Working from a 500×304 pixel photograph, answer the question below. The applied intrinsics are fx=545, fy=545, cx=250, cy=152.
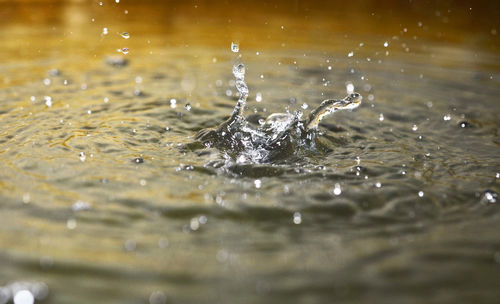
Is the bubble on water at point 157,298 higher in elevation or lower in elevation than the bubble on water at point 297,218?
higher

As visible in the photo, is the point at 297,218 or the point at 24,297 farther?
the point at 297,218

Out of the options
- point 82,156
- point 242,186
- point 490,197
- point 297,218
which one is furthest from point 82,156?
point 490,197

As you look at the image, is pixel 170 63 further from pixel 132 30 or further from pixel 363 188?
pixel 363 188

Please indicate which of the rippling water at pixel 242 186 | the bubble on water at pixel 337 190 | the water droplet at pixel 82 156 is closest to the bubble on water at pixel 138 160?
the rippling water at pixel 242 186

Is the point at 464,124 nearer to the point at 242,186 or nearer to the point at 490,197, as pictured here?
the point at 490,197

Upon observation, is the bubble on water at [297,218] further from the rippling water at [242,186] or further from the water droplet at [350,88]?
the water droplet at [350,88]

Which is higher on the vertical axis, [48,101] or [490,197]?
[490,197]

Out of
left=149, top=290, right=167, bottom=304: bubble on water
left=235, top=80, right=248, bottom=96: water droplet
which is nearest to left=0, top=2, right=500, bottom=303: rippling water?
left=149, top=290, right=167, bottom=304: bubble on water
